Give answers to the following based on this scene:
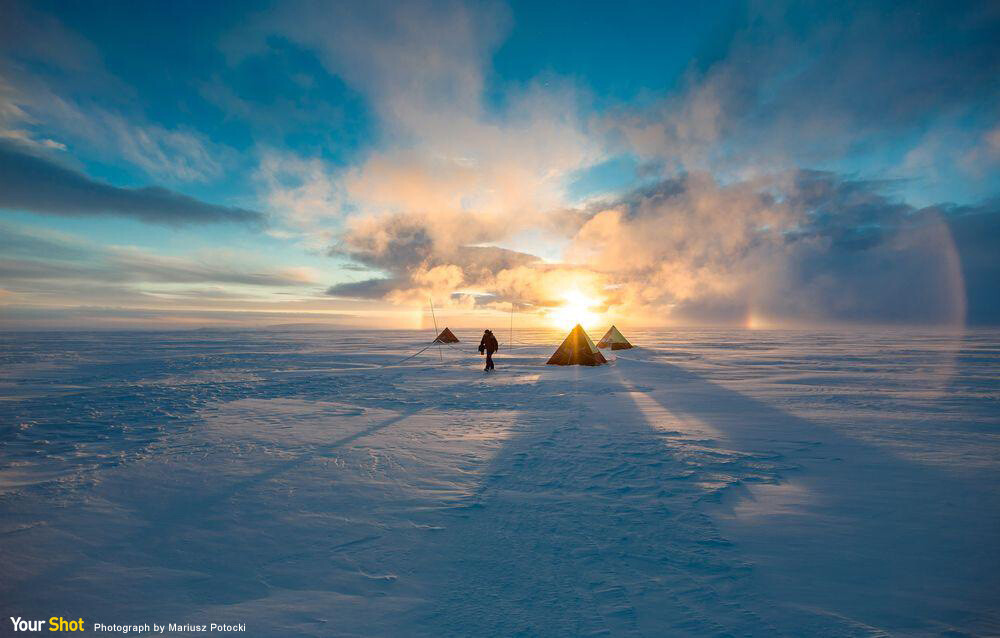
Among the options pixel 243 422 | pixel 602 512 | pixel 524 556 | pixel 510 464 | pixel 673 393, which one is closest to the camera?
pixel 524 556

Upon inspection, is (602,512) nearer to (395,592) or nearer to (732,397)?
(395,592)

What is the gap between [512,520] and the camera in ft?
17.5

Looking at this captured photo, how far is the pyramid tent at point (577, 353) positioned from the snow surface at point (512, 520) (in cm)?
1277

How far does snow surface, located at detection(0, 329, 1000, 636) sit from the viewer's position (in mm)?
3666

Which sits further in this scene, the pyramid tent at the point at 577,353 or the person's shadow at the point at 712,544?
the pyramid tent at the point at 577,353

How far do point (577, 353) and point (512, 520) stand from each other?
20.2m

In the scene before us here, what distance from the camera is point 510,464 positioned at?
7504 millimetres

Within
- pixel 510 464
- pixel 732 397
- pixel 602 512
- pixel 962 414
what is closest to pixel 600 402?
pixel 732 397

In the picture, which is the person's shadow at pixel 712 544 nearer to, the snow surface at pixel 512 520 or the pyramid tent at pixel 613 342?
the snow surface at pixel 512 520

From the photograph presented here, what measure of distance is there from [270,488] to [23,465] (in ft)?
17.5

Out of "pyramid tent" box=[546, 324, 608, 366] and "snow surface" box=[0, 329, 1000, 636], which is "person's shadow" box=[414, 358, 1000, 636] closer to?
"snow surface" box=[0, 329, 1000, 636]

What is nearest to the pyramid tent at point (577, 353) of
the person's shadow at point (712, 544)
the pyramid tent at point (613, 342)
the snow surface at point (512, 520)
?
the pyramid tent at point (613, 342)

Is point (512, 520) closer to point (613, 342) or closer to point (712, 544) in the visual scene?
point (712, 544)

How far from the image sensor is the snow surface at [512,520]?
3.67m
